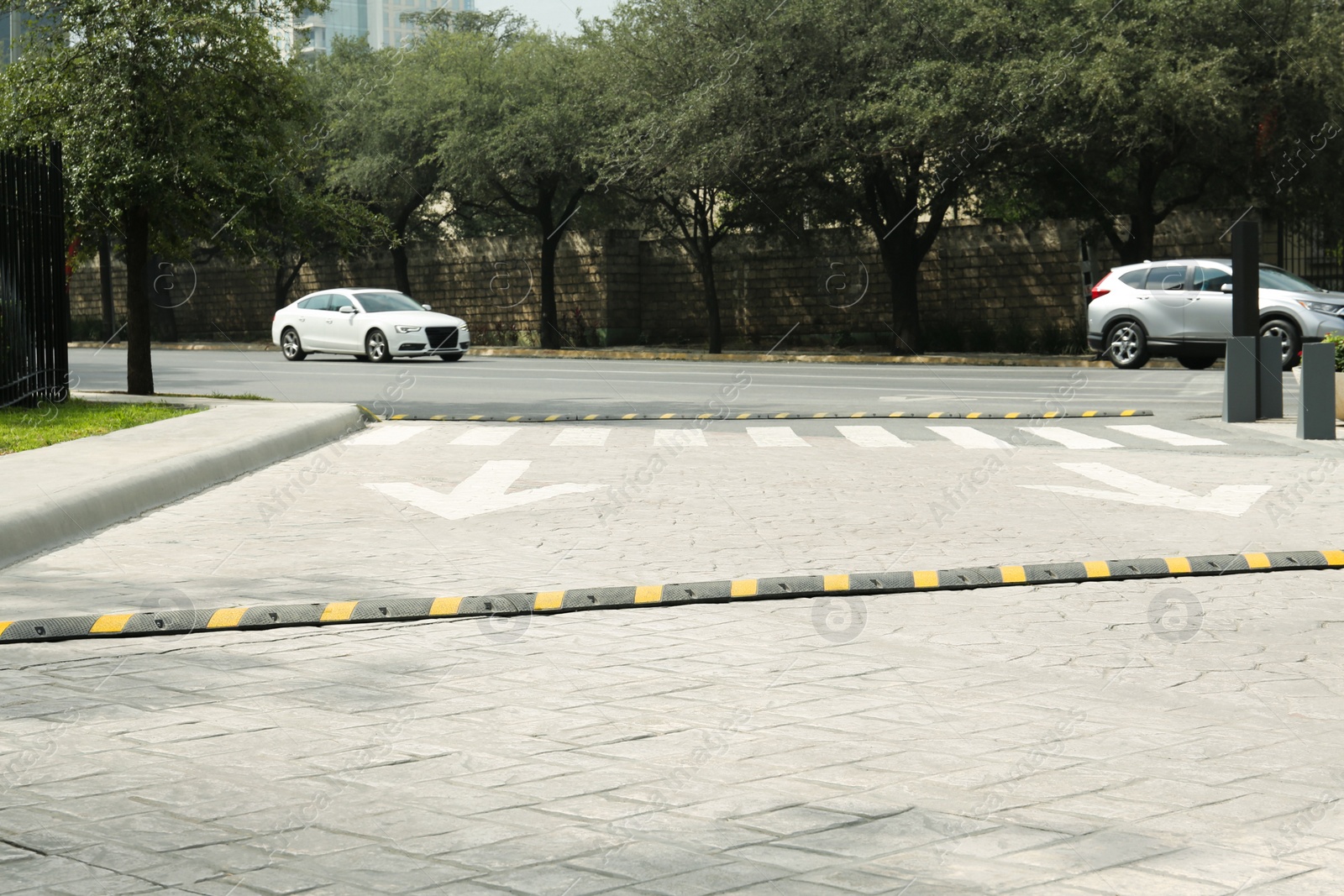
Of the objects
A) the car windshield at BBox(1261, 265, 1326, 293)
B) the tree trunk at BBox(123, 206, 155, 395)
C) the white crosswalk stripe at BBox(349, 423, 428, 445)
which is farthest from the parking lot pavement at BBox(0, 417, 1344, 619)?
the car windshield at BBox(1261, 265, 1326, 293)

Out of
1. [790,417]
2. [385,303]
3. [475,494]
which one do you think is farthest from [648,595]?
[385,303]

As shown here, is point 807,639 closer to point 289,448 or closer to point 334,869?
point 334,869

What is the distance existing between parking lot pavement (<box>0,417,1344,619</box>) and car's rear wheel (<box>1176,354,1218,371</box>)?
1103cm

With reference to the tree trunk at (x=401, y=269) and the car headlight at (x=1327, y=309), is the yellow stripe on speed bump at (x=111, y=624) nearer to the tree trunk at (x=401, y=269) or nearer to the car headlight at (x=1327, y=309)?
the car headlight at (x=1327, y=309)

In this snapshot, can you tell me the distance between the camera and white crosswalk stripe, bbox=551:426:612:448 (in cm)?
1509

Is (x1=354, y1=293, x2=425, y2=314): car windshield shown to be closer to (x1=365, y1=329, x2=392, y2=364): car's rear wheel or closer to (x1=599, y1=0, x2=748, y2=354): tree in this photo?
(x1=365, y1=329, x2=392, y2=364): car's rear wheel

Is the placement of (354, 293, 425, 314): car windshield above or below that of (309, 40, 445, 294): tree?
below

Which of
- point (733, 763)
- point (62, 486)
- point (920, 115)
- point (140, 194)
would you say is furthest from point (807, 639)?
→ point (920, 115)

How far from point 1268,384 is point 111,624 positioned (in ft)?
44.2

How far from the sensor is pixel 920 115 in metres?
29.5

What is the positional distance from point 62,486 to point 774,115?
23.3m

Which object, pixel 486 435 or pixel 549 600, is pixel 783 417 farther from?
pixel 549 600

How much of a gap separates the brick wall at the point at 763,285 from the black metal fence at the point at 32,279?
688 inches

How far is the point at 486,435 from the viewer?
52.7ft
